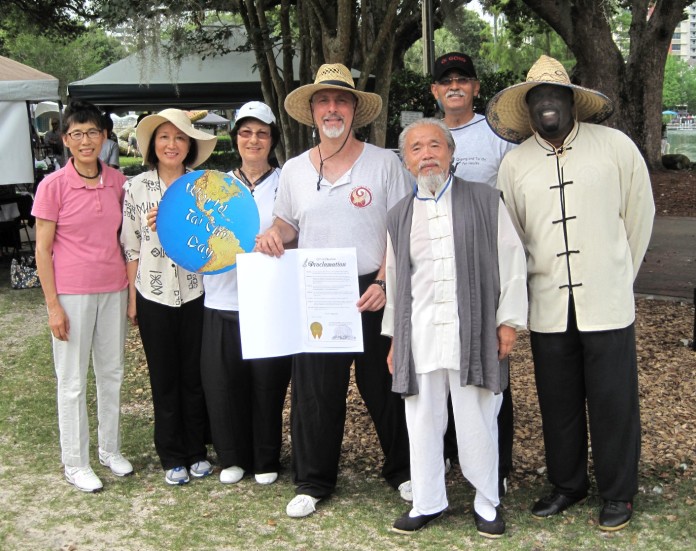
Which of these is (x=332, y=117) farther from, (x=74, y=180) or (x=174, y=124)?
(x=74, y=180)

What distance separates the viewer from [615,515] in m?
3.67

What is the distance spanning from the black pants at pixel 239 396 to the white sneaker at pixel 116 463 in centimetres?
54

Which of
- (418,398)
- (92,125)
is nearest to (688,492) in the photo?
(418,398)

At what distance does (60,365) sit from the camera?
4227 mm

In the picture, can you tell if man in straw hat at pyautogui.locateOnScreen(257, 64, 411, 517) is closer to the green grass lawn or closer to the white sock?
the green grass lawn

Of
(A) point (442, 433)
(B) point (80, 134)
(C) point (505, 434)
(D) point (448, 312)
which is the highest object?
(B) point (80, 134)

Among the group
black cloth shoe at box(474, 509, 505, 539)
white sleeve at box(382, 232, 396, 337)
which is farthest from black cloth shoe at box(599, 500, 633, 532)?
white sleeve at box(382, 232, 396, 337)

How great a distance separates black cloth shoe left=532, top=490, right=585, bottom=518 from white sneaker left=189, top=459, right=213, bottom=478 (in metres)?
1.74

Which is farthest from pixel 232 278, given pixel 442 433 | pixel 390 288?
pixel 442 433

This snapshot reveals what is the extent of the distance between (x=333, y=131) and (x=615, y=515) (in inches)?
85.8

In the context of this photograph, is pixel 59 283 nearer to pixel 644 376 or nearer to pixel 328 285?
pixel 328 285

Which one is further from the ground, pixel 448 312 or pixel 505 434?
pixel 448 312

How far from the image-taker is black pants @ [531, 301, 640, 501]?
359 centimetres

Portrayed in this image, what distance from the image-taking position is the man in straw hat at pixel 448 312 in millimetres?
3451
